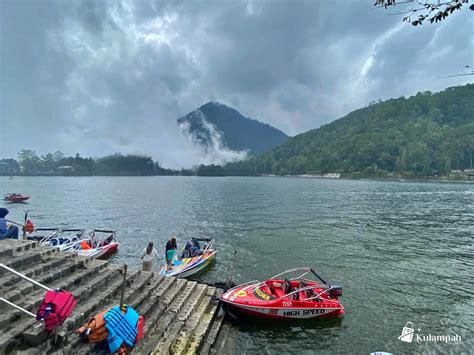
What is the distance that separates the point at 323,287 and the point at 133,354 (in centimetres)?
1047

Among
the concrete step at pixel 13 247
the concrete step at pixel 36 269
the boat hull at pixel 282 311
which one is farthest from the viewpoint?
the boat hull at pixel 282 311

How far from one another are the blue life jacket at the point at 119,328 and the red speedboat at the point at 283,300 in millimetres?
6265

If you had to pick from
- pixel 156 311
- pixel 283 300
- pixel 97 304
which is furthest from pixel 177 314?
pixel 283 300

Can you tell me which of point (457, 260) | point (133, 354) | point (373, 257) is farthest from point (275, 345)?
point (457, 260)

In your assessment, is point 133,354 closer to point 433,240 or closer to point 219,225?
point 219,225

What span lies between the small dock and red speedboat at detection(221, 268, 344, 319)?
1.18 meters

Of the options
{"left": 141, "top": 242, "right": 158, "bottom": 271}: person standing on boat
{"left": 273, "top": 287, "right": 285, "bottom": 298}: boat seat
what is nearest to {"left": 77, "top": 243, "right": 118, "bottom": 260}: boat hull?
{"left": 141, "top": 242, "right": 158, "bottom": 271}: person standing on boat

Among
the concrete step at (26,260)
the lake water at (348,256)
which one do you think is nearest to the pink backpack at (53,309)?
the concrete step at (26,260)

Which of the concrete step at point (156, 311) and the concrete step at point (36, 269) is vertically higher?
the concrete step at point (36, 269)

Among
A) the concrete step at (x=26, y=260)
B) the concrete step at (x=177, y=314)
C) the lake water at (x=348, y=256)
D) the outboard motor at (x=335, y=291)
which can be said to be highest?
the concrete step at (x=26, y=260)

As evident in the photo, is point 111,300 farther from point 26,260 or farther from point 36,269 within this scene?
point 26,260

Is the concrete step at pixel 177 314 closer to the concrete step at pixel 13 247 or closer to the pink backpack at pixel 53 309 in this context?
the pink backpack at pixel 53 309

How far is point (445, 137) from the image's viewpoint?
182m

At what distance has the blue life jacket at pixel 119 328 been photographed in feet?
22.1
